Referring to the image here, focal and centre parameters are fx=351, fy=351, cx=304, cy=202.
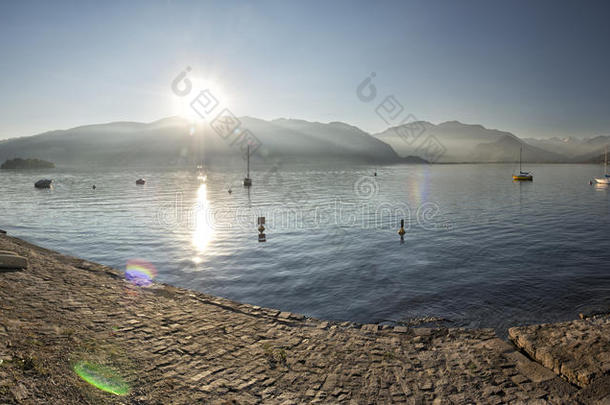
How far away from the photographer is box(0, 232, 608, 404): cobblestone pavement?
8438 mm

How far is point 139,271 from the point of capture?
22141 millimetres

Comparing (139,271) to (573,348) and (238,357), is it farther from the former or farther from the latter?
(573,348)

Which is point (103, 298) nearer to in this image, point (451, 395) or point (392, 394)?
point (392, 394)

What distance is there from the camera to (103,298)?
46.4ft

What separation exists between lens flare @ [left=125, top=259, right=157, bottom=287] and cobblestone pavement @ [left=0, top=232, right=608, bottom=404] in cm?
438

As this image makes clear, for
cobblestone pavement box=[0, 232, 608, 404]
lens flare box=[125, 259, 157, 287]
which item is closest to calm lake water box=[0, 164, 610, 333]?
lens flare box=[125, 259, 157, 287]

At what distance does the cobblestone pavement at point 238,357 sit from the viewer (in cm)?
844

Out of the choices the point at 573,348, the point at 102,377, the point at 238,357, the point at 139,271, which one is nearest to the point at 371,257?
the point at 139,271

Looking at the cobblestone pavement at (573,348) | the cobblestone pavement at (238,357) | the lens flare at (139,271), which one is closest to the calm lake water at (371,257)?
the lens flare at (139,271)

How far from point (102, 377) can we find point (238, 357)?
3.49 meters

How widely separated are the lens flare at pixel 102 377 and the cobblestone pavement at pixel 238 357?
156 millimetres

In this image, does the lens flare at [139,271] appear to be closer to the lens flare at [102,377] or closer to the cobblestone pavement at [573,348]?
the lens flare at [102,377]

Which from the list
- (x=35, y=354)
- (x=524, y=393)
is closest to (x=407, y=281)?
(x=524, y=393)

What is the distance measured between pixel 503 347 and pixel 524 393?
2501 millimetres
